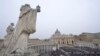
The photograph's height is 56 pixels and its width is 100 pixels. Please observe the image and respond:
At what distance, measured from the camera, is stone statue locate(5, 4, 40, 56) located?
4.50 metres

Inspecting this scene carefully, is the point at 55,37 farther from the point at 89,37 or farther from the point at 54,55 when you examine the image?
the point at 54,55

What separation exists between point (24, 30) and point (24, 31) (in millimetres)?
42

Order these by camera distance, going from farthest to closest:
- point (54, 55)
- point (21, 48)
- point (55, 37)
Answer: point (55, 37), point (54, 55), point (21, 48)

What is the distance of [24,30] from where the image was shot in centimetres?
452

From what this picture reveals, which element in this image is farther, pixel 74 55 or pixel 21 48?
pixel 74 55

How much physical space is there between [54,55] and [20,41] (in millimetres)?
15811

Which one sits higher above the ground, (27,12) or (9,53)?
(27,12)

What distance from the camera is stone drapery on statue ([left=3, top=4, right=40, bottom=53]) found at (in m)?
4.50

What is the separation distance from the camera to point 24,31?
14.9 feet

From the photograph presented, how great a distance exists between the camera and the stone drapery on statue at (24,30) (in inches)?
177

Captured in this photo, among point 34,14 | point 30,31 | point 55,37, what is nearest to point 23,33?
point 30,31

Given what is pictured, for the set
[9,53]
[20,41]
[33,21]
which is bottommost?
[9,53]

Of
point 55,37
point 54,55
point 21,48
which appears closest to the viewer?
point 21,48

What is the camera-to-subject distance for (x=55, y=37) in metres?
74.3
